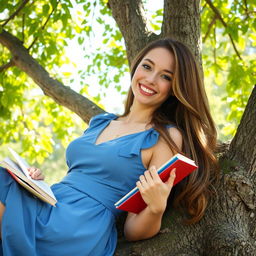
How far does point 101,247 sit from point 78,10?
4.57 meters

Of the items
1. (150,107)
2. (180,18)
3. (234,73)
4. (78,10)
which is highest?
(78,10)

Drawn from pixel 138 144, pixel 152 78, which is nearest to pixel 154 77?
pixel 152 78

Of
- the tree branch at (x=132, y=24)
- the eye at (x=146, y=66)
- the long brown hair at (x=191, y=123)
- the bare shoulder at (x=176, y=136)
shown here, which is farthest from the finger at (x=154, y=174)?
the tree branch at (x=132, y=24)

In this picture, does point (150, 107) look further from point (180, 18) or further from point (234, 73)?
point (234, 73)

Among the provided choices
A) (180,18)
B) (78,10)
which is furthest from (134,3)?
(78,10)

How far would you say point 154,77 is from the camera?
2871 mm

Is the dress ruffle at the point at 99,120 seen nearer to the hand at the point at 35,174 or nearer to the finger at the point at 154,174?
the hand at the point at 35,174

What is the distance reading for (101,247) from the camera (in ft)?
8.23

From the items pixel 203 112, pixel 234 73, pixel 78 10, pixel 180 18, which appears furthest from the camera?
pixel 78 10

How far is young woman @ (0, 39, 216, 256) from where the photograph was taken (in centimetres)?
232

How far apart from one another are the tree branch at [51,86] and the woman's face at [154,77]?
3.07ft

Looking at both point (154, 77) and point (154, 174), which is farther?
point (154, 77)

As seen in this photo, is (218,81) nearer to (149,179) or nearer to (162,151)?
(162,151)

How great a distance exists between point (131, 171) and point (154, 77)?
0.63 meters
